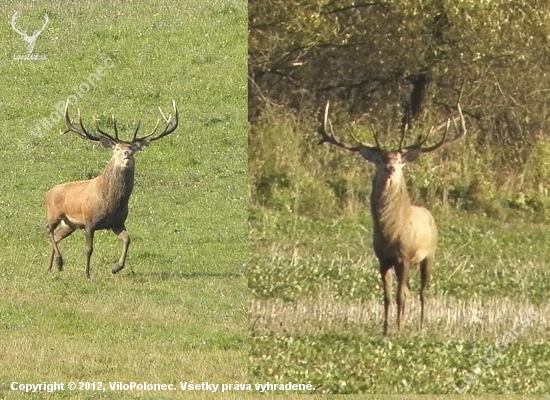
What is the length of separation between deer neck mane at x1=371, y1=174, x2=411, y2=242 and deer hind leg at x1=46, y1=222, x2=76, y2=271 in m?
8.63

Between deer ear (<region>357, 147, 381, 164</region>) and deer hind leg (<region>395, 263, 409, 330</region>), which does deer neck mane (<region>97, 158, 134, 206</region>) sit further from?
deer hind leg (<region>395, 263, 409, 330</region>)

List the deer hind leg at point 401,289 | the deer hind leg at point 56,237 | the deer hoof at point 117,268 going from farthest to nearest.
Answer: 1. the deer hind leg at point 56,237
2. the deer hoof at point 117,268
3. the deer hind leg at point 401,289

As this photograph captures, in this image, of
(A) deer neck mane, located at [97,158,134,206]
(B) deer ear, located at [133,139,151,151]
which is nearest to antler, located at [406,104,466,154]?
(B) deer ear, located at [133,139,151,151]

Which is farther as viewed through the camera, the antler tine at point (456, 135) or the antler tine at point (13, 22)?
the antler tine at point (13, 22)

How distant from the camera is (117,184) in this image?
17625mm

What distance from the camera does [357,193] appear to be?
10.2 metres

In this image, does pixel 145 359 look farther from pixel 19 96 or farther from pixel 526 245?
pixel 19 96

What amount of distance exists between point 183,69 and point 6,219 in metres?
7.78

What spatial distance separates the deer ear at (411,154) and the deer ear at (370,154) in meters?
0.18

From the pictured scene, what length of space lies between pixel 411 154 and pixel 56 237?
9.20m

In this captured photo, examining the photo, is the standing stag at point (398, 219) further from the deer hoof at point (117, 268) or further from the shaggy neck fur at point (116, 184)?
the deer hoof at point (117, 268)

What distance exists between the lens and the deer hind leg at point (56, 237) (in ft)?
59.5

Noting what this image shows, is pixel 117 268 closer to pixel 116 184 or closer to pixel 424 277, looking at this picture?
pixel 116 184

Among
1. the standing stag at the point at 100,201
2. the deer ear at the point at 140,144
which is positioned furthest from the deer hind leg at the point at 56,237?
the deer ear at the point at 140,144
